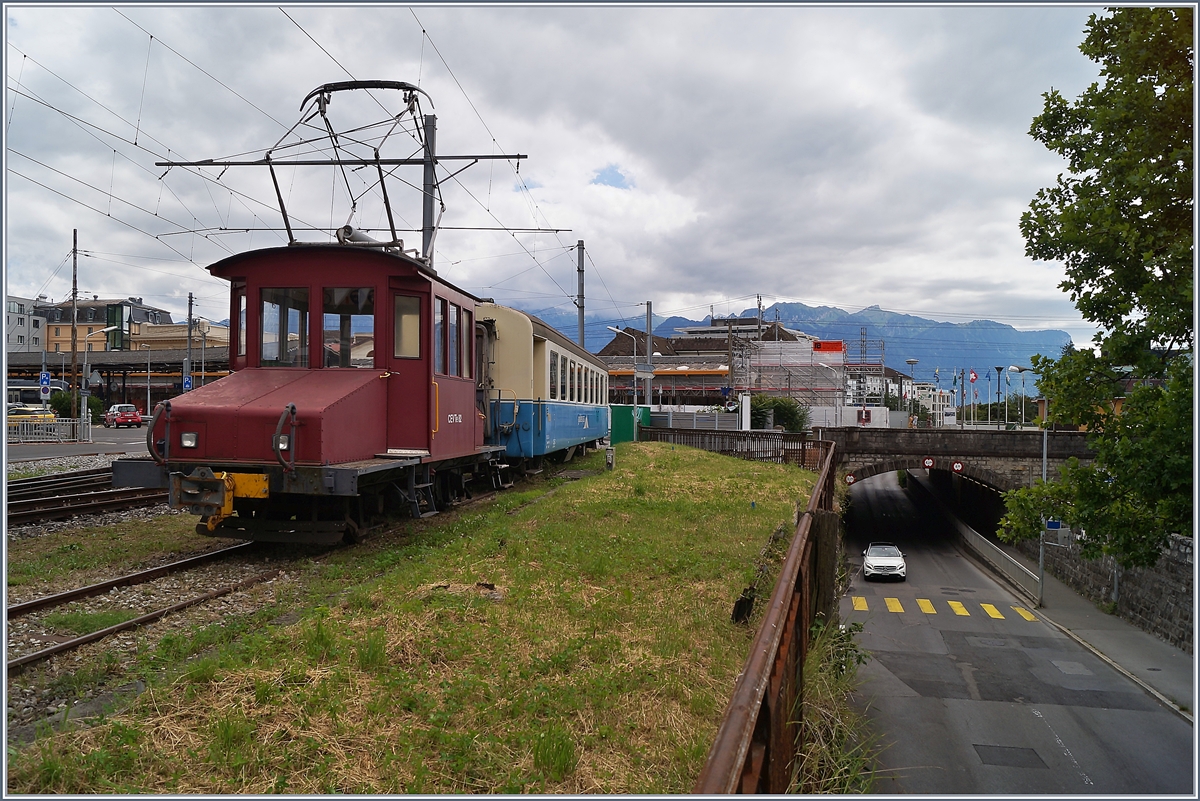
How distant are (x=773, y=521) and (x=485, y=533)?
4.50m

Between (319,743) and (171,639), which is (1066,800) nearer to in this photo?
(319,743)

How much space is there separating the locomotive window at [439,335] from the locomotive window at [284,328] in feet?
4.92

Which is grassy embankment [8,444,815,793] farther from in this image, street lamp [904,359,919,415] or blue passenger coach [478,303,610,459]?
street lamp [904,359,919,415]

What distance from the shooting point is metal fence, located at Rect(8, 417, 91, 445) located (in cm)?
3147

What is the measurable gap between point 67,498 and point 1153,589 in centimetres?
2882

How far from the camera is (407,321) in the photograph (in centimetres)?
884

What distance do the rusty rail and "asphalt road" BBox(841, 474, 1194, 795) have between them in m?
2.26

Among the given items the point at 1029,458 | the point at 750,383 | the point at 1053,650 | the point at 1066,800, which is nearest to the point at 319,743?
the point at 1066,800

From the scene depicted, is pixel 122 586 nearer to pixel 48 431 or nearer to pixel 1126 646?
pixel 1126 646

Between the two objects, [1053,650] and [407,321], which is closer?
[407,321]

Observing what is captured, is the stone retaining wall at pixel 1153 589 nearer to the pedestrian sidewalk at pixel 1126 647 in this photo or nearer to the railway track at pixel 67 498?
the pedestrian sidewalk at pixel 1126 647

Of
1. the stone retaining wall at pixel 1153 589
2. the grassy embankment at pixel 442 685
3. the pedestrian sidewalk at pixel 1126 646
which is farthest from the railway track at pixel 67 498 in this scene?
the stone retaining wall at pixel 1153 589

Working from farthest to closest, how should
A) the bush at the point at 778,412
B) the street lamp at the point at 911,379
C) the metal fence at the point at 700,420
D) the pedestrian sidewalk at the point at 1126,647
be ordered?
the street lamp at the point at 911,379 < the bush at the point at 778,412 < the metal fence at the point at 700,420 < the pedestrian sidewalk at the point at 1126,647

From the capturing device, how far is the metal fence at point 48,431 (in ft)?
103
